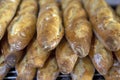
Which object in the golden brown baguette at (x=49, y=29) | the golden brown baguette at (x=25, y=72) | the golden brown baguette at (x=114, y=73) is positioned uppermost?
the golden brown baguette at (x=49, y=29)

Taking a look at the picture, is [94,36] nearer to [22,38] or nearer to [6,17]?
[22,38]

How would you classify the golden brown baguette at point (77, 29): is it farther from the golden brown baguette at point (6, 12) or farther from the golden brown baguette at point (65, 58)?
the golden brown baguette at point (6, 12)

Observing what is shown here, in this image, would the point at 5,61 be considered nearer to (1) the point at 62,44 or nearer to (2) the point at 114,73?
(1) the point at 62,44

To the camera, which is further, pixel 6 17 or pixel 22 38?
pixel 6 17

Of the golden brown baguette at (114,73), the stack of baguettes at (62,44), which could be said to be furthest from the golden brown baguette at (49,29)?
the golden brown baguette at (114,73)

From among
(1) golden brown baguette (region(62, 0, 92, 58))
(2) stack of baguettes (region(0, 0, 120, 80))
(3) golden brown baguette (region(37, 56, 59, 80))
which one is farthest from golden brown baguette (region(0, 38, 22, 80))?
(1) golden brown baguette (region(62, 0, 92, 58))

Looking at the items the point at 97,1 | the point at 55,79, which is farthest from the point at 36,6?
the point at 55,79

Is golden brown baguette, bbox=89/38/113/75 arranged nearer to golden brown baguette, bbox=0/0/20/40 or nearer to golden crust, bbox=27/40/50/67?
golden crust, bbox=27/40/50/67

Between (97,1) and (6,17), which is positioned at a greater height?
(6,17)
